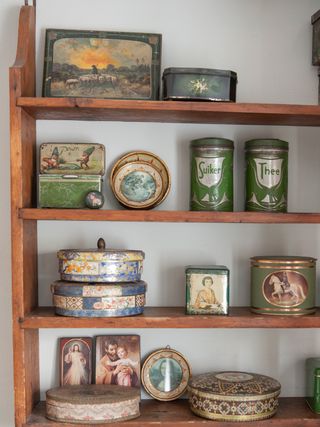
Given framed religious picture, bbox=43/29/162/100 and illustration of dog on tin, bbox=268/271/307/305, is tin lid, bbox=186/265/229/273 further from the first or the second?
framed religious picture, bbox=43/29/162/100

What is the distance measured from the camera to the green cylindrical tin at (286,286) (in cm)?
196

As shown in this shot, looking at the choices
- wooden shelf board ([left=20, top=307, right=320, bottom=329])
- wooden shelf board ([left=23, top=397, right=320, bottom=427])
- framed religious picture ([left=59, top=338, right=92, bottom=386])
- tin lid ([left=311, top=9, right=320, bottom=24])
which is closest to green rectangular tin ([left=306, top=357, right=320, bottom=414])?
wooden shelf board ([left=23, top=397, right=320, bottom=427])

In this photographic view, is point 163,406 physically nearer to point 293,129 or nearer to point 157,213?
point 157,213

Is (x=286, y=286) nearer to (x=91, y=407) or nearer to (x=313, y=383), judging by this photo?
(x=313, y=383)

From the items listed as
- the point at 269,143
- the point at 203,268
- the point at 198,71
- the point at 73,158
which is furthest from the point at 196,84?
the point at 203,268

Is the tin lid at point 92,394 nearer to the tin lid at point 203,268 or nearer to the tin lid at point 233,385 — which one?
the tin lid at point 233,385

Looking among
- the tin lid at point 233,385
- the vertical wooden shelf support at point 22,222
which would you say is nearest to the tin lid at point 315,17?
the vertical wooden shelf support at point 22,222

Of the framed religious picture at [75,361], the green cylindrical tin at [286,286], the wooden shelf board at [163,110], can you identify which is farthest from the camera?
the framed religious picture at [75,361]

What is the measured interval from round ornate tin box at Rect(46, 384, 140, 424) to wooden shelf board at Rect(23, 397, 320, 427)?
17mm

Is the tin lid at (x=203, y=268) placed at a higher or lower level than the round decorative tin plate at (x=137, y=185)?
lower

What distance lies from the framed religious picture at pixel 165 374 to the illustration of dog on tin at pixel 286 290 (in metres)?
0.38

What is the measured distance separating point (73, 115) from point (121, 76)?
0.65 feet

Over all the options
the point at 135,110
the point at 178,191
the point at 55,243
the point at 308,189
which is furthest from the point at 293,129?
the point at 55,243

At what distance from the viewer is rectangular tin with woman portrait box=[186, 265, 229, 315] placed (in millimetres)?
1964
